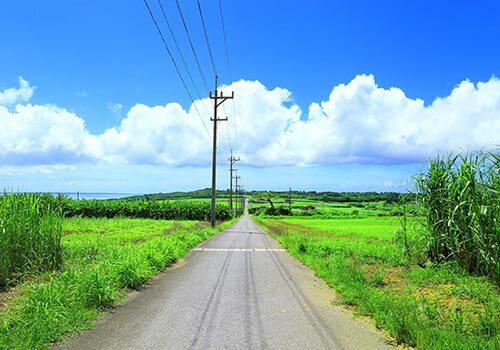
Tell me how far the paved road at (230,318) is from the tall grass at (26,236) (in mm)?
2921

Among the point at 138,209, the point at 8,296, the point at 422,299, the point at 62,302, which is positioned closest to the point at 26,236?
the point at 8,296

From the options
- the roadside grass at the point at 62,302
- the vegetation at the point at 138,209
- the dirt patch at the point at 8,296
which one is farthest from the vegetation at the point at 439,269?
the vegetation at the point at 138,209

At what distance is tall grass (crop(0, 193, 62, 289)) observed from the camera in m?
9.44

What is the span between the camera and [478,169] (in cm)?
948

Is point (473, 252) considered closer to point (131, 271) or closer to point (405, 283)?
point (405, 283)

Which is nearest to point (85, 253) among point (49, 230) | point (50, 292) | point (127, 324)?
point (49, 230)

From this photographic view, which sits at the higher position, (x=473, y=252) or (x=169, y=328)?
(x=473, y=252)

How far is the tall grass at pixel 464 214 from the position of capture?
8680mm

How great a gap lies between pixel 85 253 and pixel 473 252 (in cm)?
1162

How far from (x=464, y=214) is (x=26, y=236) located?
34.0 feet

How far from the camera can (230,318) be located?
7.06 m

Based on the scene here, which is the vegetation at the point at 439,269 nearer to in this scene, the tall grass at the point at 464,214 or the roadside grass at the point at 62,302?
the tall grass at the point at 464,214

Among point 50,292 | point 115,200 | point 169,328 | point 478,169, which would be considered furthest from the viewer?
point 115,200

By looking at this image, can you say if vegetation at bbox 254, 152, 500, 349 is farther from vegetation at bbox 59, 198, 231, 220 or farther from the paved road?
vegetation at bbox 59, 198, 231, 220
